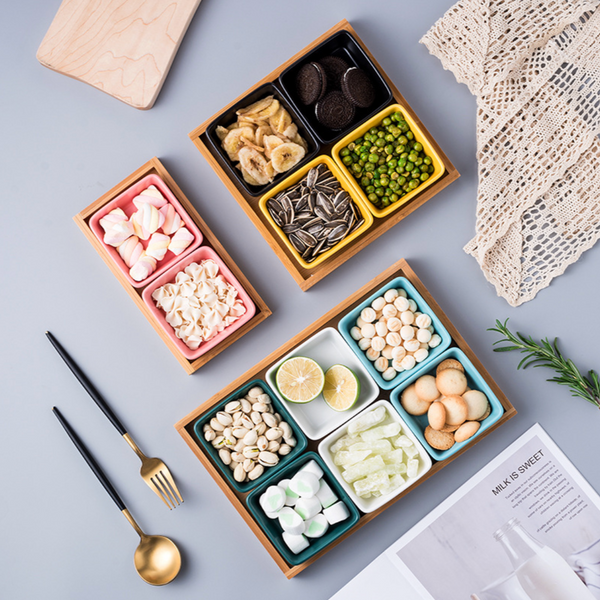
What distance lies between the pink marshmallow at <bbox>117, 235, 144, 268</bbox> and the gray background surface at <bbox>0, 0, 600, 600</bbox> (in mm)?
156

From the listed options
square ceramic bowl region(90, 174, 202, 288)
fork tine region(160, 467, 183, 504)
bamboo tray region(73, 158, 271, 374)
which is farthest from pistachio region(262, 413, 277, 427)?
square ceramic bowl region(90, 174, 202, 288)

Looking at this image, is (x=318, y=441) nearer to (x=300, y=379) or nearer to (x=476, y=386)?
(x=300, y=379)

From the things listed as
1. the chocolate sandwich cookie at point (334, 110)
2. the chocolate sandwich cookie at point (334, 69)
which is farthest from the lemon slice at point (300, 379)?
the chocolate sandwich cookie at point (334, 69)

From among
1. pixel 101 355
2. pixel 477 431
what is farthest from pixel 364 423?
pixel 101 355

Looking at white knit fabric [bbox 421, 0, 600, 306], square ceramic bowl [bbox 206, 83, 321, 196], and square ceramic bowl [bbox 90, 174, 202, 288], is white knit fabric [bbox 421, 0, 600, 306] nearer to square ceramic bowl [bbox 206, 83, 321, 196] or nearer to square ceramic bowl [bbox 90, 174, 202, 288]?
square ceramic bowl [bbox 206, 83, 321, 196]

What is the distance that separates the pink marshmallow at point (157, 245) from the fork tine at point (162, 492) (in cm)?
66

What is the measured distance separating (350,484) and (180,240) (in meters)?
0.80

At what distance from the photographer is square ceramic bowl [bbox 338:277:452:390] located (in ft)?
4.11

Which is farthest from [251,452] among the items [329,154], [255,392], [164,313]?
[329,154]

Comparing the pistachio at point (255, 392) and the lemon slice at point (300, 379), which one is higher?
the pistachio at point (255, 392)

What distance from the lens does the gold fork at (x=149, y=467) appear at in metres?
1.37

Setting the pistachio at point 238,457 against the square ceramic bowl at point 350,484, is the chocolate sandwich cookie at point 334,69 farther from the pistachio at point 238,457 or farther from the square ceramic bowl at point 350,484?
the pistachio at point 238,457

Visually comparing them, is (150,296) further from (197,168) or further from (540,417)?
(540,417)

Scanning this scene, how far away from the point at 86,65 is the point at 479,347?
4.67 feet
